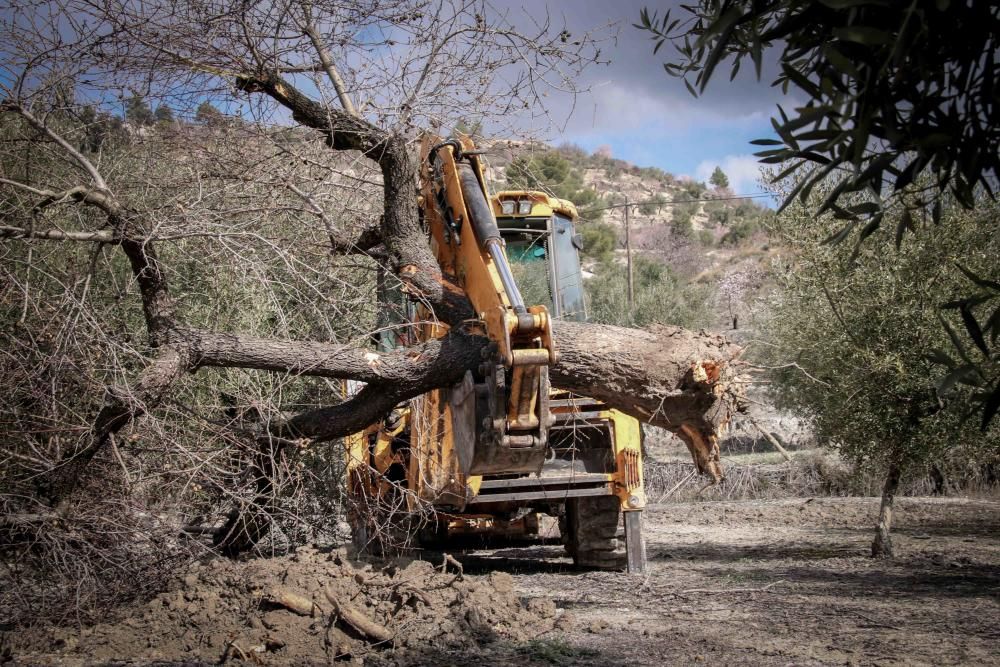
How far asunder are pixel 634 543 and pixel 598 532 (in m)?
0.47

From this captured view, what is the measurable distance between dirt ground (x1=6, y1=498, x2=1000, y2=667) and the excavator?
62 centimetres

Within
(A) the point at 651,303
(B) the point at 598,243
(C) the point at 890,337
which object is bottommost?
(C) the point at 890,337

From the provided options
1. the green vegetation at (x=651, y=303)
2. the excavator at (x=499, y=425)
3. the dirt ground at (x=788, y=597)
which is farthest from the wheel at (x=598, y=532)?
the green vegetation at (x=651, y=303)

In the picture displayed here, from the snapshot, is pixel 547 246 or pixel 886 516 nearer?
pixel 547 246

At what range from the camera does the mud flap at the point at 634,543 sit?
9.10 meters

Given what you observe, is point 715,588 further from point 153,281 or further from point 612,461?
point 153,281

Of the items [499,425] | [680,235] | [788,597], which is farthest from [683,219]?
[499,425]

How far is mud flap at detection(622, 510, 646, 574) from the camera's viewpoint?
9.10 meters

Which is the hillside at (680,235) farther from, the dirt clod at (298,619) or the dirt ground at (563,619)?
the dirt clod at (298,619)

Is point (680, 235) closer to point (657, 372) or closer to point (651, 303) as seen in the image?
point (651, 303)

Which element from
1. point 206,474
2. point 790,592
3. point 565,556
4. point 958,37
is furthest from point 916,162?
point 565,556

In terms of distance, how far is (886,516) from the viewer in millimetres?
10219

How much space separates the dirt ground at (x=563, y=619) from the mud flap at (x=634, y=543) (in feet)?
0.60

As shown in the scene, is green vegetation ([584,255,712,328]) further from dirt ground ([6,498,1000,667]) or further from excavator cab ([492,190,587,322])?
dirt ground ([6,498,1000,667])
